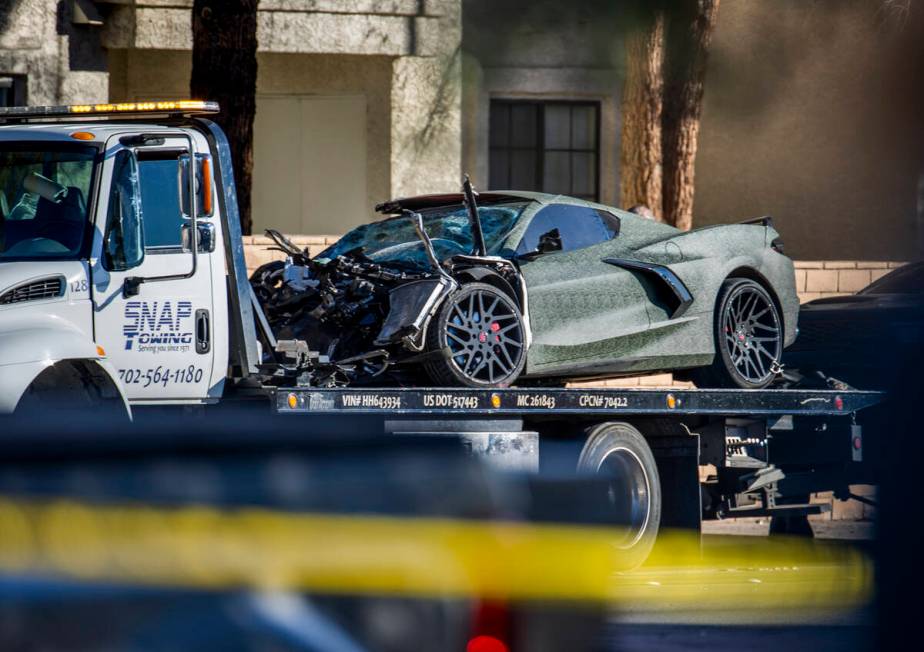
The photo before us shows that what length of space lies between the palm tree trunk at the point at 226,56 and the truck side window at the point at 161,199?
5591mm

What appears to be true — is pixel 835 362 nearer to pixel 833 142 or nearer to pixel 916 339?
pixel 916 339

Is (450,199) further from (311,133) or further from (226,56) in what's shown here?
(311,133)

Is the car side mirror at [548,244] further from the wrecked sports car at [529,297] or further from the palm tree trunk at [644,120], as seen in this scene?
the palm tree trunk at [644,120]

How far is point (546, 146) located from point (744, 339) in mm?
11437

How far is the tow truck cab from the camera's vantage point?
25.9 ft

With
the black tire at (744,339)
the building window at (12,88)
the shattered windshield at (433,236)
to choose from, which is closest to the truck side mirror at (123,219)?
the shattered windshield at (433,236)

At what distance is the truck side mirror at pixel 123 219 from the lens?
26.7 ft

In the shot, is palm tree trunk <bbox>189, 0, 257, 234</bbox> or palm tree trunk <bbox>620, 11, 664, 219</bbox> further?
palm tree trunk <bbox>620, 11, 664, 219</bbox>

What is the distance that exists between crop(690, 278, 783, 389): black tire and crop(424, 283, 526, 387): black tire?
178 cm

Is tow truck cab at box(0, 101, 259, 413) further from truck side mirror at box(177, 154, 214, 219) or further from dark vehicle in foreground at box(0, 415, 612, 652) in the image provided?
dark vehicle in foreground at box(0, 415, 612, 652)

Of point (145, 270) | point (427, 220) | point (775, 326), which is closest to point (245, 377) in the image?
point (145, 270)

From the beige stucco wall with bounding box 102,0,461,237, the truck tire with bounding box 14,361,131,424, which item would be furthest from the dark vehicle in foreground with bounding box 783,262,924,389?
the beige stucco wall with bounding box 102,0,461,237

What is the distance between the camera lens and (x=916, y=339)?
3195 millimetres

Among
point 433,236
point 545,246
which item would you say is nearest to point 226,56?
point 433,236
